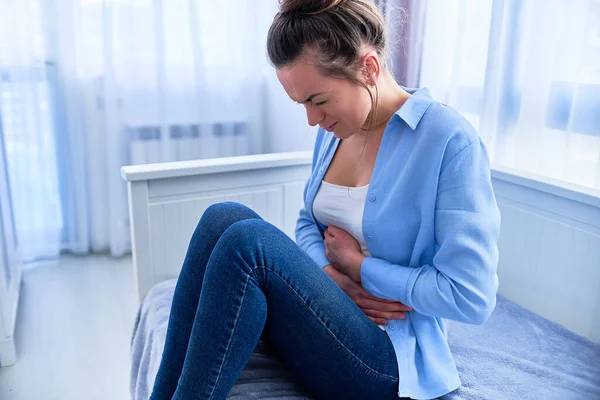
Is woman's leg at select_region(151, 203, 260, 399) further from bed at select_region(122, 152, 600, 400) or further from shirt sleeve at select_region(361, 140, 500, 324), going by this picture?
shirt sleeve at select_region(361, 140, 500, 324)

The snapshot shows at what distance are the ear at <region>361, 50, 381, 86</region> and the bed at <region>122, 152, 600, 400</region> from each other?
531 mm

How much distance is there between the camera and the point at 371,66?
92 centimetres

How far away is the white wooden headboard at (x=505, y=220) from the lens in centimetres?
119

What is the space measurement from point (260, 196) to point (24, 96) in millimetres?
1267

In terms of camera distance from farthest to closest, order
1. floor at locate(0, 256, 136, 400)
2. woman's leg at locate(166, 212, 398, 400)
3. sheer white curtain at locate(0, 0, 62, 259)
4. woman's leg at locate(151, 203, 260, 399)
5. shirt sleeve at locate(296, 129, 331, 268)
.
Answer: sheer white curtain at locate(0, 0, 62, 259)
floor at locate(0, 256, 136, 400)
shirt sleeve at locate(296, 129, 331, 268)
woman's leg at locate(151, 203, 260, 399)
woman's leg at locate(166, 212, 398, 400)

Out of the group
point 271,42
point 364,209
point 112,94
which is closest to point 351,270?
point 364,209

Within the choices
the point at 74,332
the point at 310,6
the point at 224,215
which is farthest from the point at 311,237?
the point at 74,332

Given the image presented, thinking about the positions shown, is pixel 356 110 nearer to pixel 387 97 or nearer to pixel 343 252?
pixel 387 97

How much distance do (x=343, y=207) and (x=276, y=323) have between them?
270mm

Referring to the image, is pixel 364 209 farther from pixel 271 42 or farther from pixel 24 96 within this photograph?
pixel 24 96

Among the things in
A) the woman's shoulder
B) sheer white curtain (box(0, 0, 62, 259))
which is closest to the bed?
the woman's shoulder

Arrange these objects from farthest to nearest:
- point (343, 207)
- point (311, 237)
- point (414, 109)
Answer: point (311, 237)
point (343, 207)
point (414, 109)

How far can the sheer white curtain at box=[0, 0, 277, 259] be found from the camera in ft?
7.03

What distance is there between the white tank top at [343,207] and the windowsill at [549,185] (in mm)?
512
